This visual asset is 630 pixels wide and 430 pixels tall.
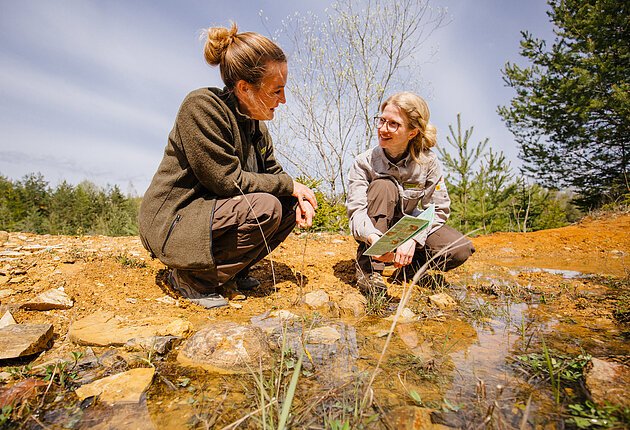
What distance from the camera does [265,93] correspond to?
87.4 inches

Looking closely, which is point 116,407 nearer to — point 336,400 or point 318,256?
point 336,400

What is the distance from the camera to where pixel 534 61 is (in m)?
→ 11.3

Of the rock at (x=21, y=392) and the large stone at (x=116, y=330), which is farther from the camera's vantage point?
the large stone at (x=116, y=330)

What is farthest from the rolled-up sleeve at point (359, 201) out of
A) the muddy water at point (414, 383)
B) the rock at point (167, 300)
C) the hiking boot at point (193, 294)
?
the rock at point (167, 300)

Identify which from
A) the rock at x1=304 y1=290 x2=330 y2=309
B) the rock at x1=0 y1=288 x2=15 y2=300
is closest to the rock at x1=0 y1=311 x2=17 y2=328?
the rock at x1=0 y1=288 x2=15 y2=300

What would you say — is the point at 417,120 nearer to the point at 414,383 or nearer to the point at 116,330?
the point at 414,383

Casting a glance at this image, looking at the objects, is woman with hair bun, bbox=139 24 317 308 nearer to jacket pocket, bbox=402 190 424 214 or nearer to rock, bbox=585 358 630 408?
jacket pocket, bbox=402 190 424 214

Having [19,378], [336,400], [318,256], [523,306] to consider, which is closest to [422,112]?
[523,306]

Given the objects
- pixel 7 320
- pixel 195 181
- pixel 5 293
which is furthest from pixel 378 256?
pixel 5 293

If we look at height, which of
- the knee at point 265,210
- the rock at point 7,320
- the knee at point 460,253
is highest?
the knee at point 265,210

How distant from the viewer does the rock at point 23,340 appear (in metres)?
1.34

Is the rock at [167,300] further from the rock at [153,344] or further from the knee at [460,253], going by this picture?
the knee at [460,253]

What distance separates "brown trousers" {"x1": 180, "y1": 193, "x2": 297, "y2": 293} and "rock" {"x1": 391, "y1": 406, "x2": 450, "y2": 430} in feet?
4.26

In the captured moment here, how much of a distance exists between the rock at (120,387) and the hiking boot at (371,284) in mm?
1377
